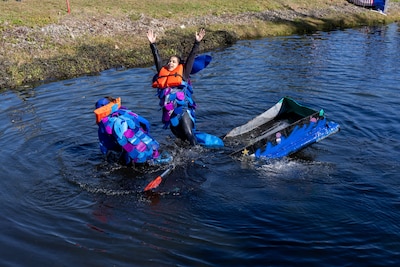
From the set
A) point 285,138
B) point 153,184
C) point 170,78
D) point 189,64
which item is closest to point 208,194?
point 153,184

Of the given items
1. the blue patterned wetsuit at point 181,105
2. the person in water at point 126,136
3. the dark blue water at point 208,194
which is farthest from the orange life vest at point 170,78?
the dark blue water at point 208,194

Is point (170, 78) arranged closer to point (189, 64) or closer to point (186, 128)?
point (189, 64)

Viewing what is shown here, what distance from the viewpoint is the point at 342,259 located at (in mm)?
Result: 5312

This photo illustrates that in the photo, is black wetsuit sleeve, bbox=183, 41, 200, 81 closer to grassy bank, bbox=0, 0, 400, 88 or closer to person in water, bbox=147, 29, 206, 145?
person in water, bbox=147, 29, 206, 145

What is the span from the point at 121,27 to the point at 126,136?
14.5 m

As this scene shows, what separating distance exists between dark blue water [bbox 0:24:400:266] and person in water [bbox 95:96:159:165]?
34cm

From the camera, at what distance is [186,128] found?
8.66 m

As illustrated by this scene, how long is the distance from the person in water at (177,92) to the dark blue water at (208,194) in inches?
22.3

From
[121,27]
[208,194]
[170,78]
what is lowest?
[208,194]

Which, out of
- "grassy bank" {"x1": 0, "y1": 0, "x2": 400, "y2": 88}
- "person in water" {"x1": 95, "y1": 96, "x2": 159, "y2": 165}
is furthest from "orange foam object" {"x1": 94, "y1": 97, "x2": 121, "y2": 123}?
"grassy bank" {"x1": 0, "y1": 0, "x2": 400, "y2": 88}

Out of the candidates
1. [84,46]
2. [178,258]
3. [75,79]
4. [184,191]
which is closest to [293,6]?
[84,46]

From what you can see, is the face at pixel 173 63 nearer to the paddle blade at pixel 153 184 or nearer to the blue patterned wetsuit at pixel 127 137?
the blue patterned wetsuit at pixel 127 137

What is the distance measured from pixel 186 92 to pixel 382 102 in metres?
5.93

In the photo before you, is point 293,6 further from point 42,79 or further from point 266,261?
point 266,261
